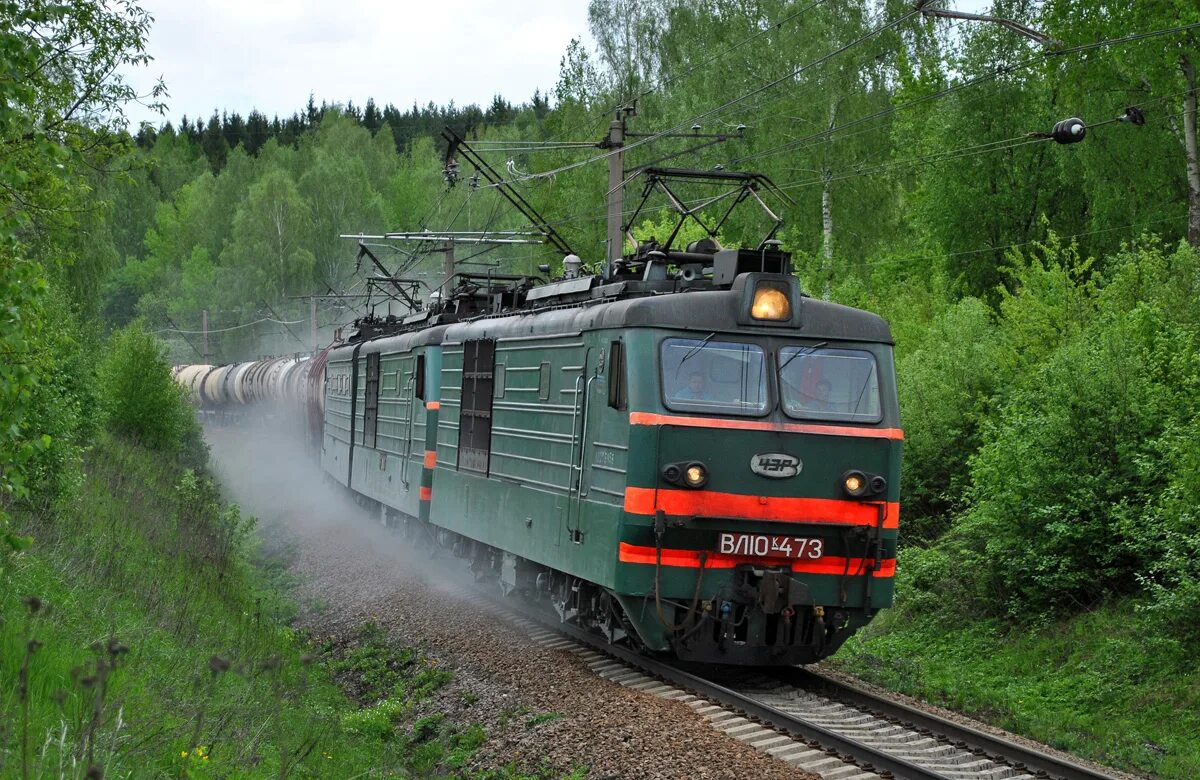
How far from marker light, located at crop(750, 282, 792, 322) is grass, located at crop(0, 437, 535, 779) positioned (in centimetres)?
361

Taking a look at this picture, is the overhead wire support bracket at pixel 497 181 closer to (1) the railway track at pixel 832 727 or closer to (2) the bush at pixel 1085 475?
(2) the bush at pixel 1085 475

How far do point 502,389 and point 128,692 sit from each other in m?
6.38

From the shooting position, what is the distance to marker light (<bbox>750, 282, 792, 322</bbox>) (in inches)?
395

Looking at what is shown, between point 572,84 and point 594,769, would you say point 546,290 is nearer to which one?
point 594,769

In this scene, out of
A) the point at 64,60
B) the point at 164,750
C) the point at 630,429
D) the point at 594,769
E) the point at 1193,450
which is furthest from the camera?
the point at 64,60

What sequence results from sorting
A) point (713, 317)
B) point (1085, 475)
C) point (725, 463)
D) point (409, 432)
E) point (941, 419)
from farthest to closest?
point (409, 432), point (941, 419), point (1085, 475), point (713, 317), point (725, 463)

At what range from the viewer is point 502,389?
13305 millimetres

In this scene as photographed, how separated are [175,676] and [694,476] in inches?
145

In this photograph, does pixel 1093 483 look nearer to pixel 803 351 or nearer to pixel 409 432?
pixel 803 351

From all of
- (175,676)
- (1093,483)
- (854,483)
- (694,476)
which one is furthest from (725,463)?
(1093,483)

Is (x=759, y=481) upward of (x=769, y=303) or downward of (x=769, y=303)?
downward

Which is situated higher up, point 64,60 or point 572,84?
point 572,84

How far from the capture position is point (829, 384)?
10.2m

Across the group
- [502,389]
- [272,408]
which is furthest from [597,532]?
[272,408]
